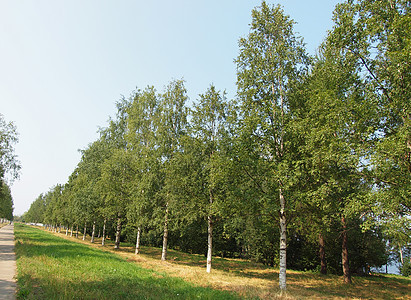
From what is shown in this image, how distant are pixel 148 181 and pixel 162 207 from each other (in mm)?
2891

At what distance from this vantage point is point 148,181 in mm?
25797

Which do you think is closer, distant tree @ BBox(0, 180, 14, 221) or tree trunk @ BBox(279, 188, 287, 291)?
tree trunk @ BBox(279, 188, 287, 291)

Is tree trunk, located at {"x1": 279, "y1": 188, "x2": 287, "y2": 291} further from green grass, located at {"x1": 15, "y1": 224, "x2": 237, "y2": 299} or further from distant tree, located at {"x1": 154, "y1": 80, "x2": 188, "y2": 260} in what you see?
distant tree, located at {"x1": 154, "y1": 80, "x2": 188, "y2": 260}

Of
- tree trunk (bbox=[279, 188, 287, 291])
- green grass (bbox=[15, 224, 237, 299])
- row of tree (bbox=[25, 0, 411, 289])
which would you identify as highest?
row of tree (bbox=[25, 0, 411, 289])

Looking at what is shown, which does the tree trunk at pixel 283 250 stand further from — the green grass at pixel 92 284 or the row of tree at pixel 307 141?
the green grass at pixel 92 284

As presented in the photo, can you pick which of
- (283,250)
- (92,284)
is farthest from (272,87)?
(92,284)

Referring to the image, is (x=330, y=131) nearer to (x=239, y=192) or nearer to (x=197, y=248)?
(x=239, y=192)

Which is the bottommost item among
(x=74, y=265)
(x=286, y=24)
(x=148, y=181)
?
(x=74, y=265)

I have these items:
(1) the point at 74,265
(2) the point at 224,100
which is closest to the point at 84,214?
(1) the point at 74,265

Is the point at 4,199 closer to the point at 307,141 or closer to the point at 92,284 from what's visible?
the point at 92,284

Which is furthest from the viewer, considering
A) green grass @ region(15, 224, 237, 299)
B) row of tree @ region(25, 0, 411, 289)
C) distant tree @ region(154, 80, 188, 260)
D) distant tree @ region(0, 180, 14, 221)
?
distant tree @ region(0, 180, 14, 221)

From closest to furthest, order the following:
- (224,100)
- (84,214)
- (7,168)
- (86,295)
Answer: (86,295) → (224,100) → (7,168) → (84,214)

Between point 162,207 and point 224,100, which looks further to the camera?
point 162,207

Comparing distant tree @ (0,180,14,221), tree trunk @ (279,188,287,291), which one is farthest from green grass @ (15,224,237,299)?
distant tree @ (0,180,14,221)
